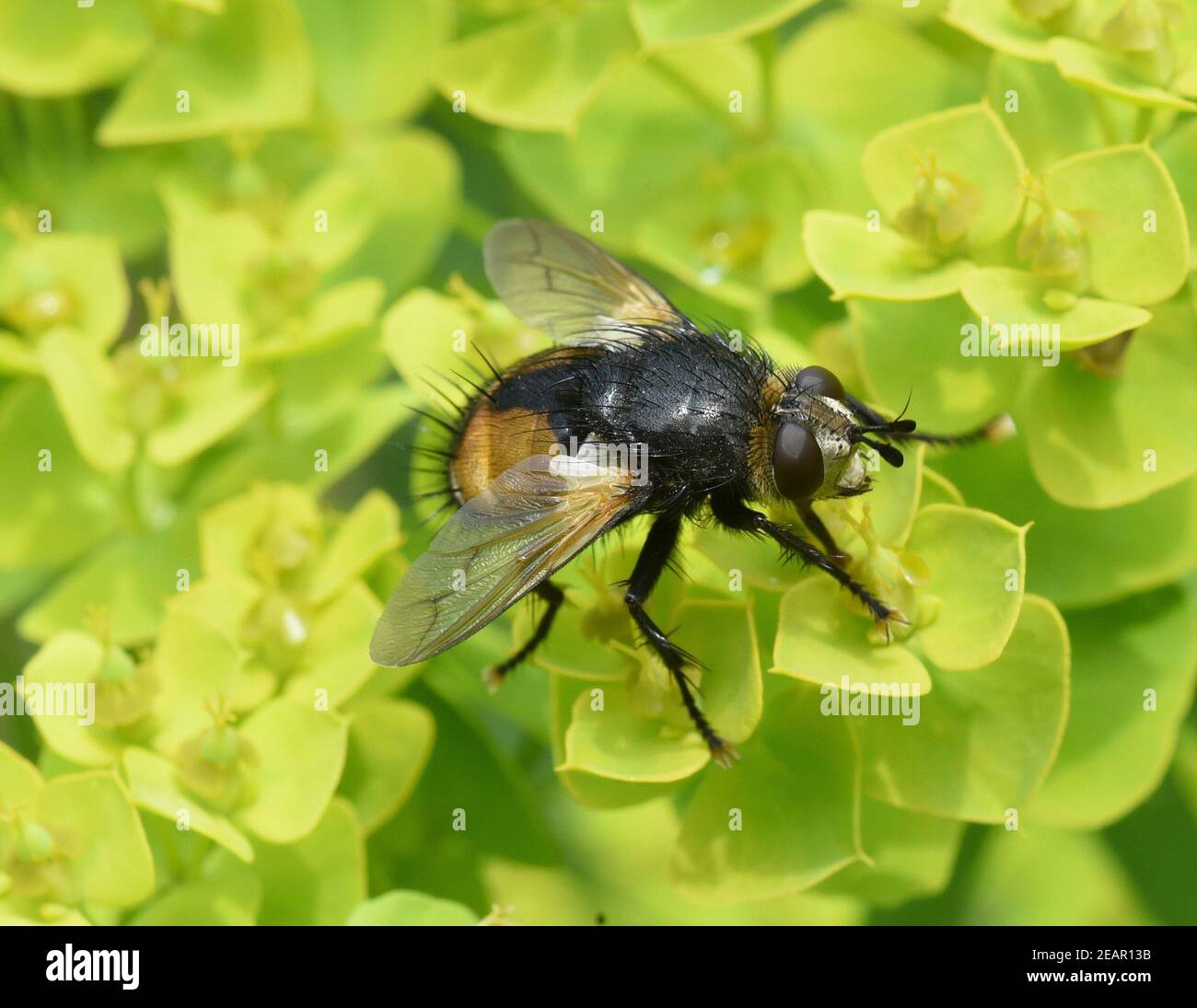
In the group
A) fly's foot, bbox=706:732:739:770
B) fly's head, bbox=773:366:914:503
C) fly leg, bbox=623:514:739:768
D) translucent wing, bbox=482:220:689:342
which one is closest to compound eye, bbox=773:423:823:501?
fly's head, bbox=773:366:914:503

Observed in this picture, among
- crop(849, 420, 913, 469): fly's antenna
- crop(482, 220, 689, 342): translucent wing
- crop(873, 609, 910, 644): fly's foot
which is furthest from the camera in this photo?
crop(482, 220, 689, 342): translucent wing

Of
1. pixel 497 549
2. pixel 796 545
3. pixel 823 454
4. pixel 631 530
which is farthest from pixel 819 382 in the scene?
pixel 497 549

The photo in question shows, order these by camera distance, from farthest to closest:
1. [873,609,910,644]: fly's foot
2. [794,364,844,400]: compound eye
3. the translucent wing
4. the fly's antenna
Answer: the translucent wing
[794,364,844,400]: compound eye
the fly's antenna
[873,609,910,644]: fly's foot

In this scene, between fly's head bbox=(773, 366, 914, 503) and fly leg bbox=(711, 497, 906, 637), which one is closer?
fly leg bbox=(711, 497, 906, 637)

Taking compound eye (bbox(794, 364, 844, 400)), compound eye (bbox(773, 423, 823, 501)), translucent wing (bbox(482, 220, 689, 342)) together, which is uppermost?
translucent wing (bbox(482, 220, 689, 342))

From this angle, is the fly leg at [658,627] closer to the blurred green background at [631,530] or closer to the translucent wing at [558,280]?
the blurred green background at [631,530]

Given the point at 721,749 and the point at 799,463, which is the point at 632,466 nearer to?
the point at 799,463

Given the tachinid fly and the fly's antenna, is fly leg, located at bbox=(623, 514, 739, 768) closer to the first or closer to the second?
the tachinid fly
